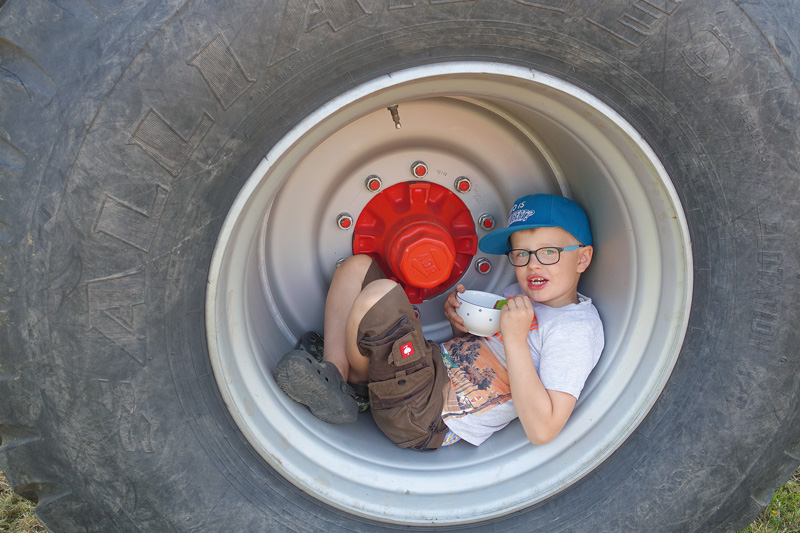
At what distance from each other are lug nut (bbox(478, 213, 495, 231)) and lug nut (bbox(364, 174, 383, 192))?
338 millimetres

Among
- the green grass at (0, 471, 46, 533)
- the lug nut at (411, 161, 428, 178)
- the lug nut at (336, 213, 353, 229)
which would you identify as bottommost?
the green grass at (0, 471, 46, 533)

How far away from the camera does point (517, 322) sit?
1.53m

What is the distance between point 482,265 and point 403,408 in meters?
0.56

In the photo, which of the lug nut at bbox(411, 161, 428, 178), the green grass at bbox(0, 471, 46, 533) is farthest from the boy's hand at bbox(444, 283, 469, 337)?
the green grass at bbox(0, 471, 46, 533)

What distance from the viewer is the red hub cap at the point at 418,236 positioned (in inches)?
62.4

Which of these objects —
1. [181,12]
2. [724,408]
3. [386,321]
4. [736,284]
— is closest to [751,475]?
[724,408]

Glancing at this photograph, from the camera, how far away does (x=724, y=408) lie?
1.35 meters

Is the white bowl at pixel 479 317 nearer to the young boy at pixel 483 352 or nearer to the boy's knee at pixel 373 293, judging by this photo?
the young boy at pixel 483 352

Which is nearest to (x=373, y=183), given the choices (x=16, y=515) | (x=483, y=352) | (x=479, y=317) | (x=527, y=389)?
(x=479, y=317)

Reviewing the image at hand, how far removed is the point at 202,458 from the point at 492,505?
2.31 feet

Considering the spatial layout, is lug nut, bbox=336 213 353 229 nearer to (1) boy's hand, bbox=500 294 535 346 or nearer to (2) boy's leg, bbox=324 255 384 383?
(2) boy's leg, bbox=324 255 384 383

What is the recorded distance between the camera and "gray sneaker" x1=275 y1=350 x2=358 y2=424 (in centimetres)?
135

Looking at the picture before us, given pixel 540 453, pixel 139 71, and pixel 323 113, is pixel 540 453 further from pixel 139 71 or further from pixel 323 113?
pixel 139 71

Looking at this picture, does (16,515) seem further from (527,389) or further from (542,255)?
(542,255)
